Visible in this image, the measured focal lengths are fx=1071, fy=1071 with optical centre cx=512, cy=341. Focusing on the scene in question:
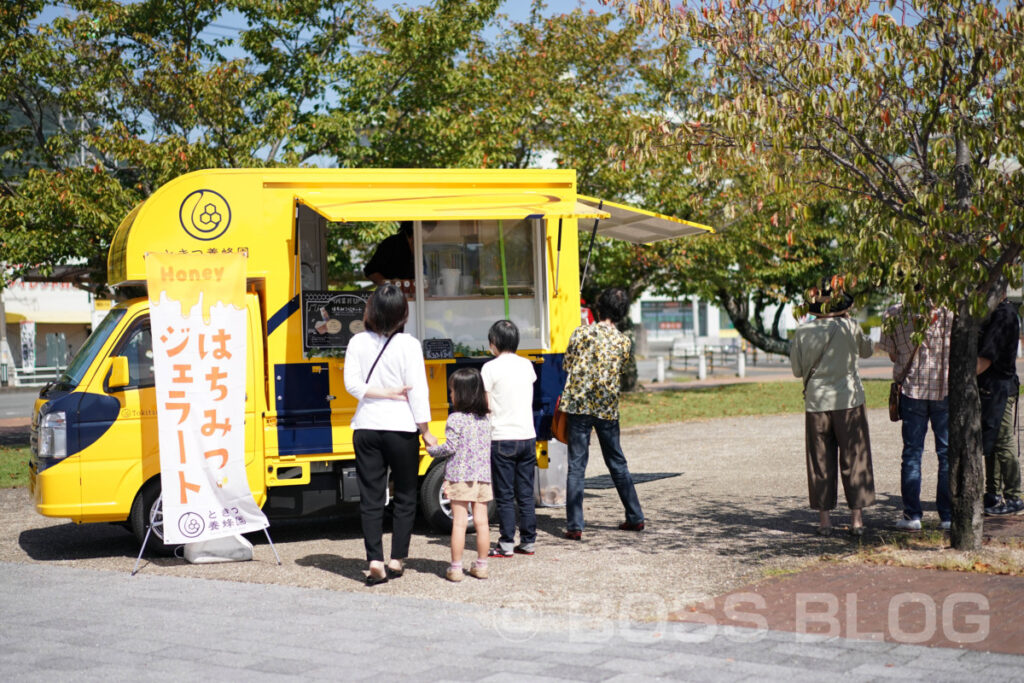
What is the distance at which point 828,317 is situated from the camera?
7.84 metres

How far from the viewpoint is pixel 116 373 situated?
25.7 feet

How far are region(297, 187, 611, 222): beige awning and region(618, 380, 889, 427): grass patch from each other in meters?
10.5

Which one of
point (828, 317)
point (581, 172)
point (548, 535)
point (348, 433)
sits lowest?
point (548, 535)

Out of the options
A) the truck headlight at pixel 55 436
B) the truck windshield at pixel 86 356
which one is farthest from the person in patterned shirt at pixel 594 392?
the truck headlight at pixel 55 436

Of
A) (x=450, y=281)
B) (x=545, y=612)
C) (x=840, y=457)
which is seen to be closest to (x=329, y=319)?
(x=450, y=281)

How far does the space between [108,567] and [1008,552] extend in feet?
20.0

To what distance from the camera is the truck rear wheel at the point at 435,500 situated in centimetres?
848

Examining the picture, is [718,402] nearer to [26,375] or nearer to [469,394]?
[469,394]

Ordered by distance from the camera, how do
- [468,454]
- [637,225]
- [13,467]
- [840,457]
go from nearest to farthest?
[468,454], [840,457], [637,225], [13,467]

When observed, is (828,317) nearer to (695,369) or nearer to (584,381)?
(584,381)

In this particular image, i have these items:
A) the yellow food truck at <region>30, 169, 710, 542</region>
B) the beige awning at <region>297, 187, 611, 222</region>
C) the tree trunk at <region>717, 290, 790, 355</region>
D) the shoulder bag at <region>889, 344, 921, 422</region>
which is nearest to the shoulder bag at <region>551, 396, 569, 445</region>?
the yellow food truck at <region>30, 169, 710, 542</region>

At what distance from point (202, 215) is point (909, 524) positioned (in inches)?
226

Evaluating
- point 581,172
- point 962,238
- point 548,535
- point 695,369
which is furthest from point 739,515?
point 695,369

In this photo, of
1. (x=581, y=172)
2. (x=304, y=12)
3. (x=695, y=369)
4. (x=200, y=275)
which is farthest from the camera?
(x=695, y=369)
